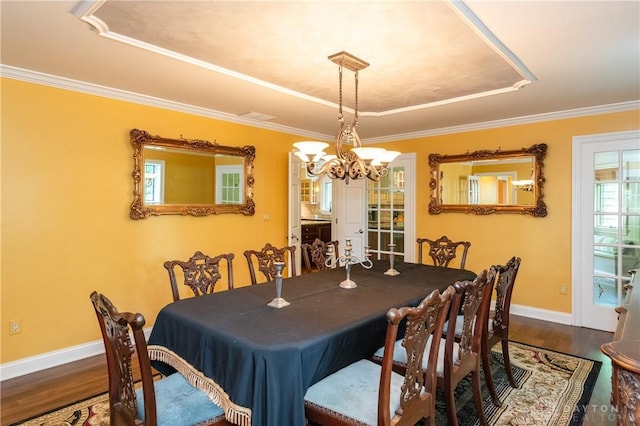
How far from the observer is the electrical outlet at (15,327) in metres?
2.85

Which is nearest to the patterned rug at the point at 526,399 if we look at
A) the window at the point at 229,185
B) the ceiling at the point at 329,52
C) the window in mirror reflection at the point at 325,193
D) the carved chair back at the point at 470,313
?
the carved chair back at the point at 470,313

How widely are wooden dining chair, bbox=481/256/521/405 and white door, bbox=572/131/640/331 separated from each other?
1958 mm

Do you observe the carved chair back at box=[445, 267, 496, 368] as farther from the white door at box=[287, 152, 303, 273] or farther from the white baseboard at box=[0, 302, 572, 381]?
the white baseboard at box=[0, 302, 572, 381]

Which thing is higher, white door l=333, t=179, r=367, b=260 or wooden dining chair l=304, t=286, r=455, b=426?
white door l=333, t=179, r=367, b=260

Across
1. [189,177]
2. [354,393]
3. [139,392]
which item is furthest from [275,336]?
[189,177]

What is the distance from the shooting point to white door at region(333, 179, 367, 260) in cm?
579

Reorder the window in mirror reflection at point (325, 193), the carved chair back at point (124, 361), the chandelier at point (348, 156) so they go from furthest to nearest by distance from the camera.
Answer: the window in mirror reflection at point (325, 193), the chandelier at point (348, 156), the carved chair back at point (124, 361)

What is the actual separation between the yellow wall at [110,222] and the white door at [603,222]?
122 mm

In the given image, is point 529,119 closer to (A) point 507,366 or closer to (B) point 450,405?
(A) point 507,366

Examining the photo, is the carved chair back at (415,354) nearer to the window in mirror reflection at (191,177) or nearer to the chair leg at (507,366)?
the chair leg at (507,366)

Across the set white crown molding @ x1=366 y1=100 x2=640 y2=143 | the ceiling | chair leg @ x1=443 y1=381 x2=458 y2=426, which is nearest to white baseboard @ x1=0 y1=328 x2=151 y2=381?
the ceiling

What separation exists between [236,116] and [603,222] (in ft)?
14.1

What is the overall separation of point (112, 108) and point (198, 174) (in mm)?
1023

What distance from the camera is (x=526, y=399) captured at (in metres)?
2.54
